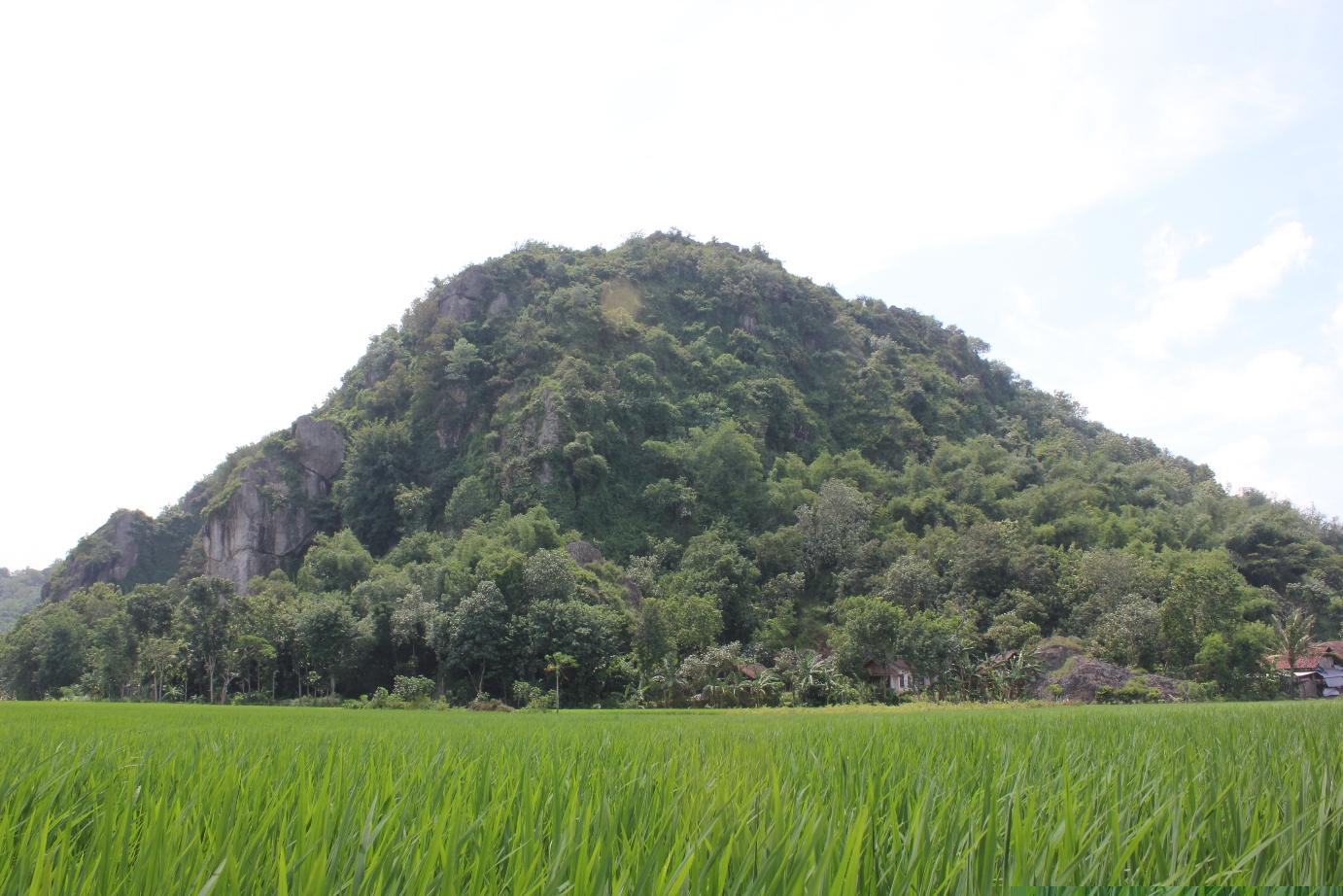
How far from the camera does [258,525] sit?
155ft

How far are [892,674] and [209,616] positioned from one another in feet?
106

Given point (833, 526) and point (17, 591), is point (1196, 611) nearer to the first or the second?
point (833, 526)

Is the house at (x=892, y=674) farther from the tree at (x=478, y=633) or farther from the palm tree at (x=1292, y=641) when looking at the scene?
the tree at (x=478, y=633)

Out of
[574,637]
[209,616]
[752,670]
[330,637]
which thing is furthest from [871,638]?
[209,616]

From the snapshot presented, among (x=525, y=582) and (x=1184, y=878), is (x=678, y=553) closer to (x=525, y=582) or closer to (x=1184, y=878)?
(x=525, y=582)

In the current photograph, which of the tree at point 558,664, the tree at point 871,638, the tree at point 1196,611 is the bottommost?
the tree at point 558,664

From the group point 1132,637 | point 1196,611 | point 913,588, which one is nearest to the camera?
point 1196,611

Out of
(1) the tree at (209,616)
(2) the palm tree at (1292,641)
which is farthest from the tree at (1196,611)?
(1) the tree at (209,616)

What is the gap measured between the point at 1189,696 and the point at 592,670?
855 inches

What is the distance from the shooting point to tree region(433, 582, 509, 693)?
96.0 feet

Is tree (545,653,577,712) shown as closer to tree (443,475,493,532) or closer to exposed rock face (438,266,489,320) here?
tree (443,475,493,532)

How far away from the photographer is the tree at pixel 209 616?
31266 mm

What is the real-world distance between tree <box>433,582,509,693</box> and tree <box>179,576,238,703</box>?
1070 cm

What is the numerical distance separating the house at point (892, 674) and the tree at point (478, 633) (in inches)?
626
